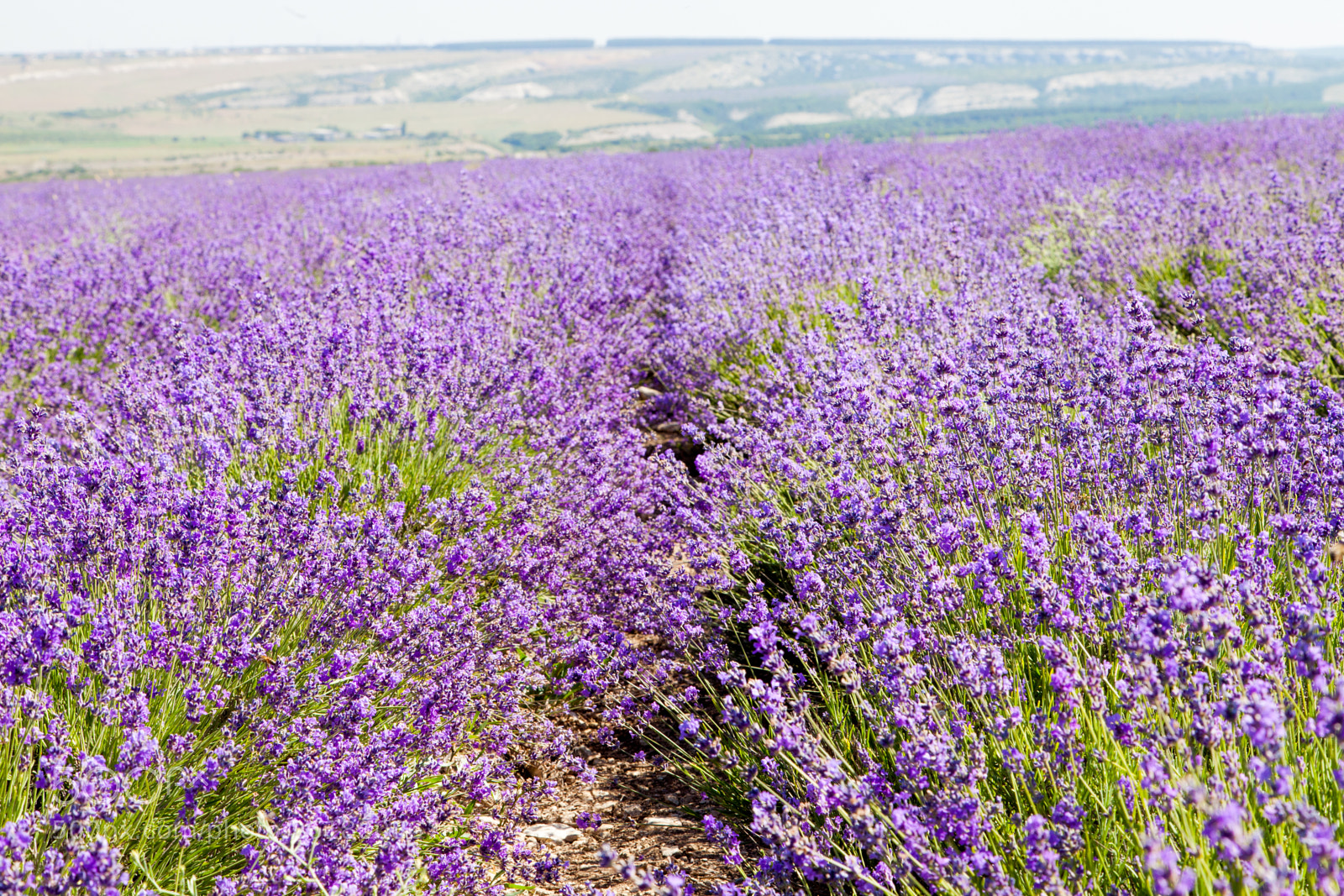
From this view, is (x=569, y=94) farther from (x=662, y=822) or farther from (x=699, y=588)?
(x=662, y=822)

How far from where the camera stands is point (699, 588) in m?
2.77

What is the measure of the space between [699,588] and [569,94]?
10407cm

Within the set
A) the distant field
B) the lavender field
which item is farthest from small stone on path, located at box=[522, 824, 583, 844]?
the distant field

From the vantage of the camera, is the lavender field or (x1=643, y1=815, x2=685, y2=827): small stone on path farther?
(x1=643, y1=815, x2=685, y2=827): small stone on path

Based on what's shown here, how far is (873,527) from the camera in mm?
2131

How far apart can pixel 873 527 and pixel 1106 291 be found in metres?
3.83

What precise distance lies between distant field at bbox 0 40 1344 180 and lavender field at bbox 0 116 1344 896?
122 ft

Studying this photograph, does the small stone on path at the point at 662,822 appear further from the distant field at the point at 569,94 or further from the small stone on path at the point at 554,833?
the distant field at the point at 569,94

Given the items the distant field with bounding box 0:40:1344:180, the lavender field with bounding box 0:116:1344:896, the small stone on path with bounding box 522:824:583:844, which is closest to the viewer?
the lavender field with bounding box 0:116:1344:896

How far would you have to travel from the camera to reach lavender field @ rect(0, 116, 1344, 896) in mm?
1408

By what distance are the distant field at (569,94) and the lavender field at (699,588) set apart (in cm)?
3731

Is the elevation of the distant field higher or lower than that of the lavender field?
higher

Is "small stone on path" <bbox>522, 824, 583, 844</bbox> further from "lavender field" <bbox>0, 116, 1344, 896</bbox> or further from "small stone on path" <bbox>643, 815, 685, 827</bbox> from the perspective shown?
"small stone on path" <bbox>643, 815, 685, 827</bbox>

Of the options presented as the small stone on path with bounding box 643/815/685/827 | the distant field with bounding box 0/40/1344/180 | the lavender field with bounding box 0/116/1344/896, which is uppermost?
the distant field with bounding box 0/40/1344/180
